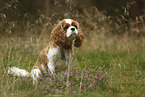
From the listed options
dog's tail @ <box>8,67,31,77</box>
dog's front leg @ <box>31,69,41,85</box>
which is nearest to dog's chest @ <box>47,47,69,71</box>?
dog's front leg @ <box>31,69,41,85</box>

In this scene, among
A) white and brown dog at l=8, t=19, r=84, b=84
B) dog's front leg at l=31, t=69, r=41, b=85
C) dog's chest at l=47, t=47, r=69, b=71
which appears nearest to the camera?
dog's front leg at l=31, t=69, r=41, b=85

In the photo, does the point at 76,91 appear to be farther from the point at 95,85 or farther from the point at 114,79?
the point at 114,79

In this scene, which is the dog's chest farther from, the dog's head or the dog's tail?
the dog's tail

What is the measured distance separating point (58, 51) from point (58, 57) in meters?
0.11

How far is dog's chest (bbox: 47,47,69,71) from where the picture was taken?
3580mm

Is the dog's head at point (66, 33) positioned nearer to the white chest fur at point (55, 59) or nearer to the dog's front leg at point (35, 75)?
the white chest fur at point (55, 59)

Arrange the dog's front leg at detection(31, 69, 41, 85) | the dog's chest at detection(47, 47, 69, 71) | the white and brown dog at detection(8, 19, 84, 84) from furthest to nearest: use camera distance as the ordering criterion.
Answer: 1. the dog's chest at detection(47, 47, 69, 71)
2. the white and brown dog at detection(8, 19, 84, 84)
3. the dog's front leg at detection(31, 69, 41, 85)

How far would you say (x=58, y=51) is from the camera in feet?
11.8

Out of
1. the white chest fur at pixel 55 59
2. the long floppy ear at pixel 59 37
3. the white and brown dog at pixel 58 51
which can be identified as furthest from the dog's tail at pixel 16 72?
the long floppy ear at pixel 59 37

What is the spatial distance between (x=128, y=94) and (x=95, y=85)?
0.50 meters

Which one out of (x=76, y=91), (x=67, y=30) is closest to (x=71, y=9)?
(x=67, y=30)

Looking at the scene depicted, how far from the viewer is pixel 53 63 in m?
3.60

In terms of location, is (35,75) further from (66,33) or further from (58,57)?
(66,33)

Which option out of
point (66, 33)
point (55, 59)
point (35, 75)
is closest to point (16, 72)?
point (35, 75)
